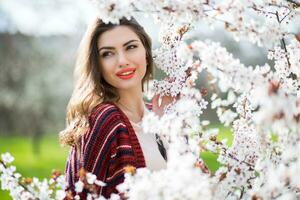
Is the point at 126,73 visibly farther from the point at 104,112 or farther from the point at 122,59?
the point at 104,112

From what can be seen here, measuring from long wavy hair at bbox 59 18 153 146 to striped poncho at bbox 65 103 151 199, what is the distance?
7 centimetres

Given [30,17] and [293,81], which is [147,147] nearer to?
[293,81]

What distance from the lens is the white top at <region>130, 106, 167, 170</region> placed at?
3.07 metres

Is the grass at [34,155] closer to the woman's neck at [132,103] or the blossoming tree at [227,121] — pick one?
the woman's neck at [132,103]

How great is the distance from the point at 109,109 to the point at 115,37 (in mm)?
350

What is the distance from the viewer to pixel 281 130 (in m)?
1.93

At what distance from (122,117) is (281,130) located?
116 cm

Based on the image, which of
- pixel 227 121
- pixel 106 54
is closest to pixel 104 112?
pixel 106 54

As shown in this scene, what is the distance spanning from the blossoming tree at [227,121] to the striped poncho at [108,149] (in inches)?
14.7

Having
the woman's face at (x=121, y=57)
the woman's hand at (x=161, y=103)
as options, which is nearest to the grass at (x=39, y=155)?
the woman's hand at (x=161, y=103)

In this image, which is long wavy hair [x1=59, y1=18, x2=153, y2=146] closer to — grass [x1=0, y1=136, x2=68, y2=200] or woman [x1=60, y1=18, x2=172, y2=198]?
woman [x1=60, y1=18, x2=172, y2=198]

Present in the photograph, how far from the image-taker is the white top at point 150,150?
3.07 meters

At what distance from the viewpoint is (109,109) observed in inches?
116

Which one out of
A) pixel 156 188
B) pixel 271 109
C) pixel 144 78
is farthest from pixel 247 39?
pixel 144 78
